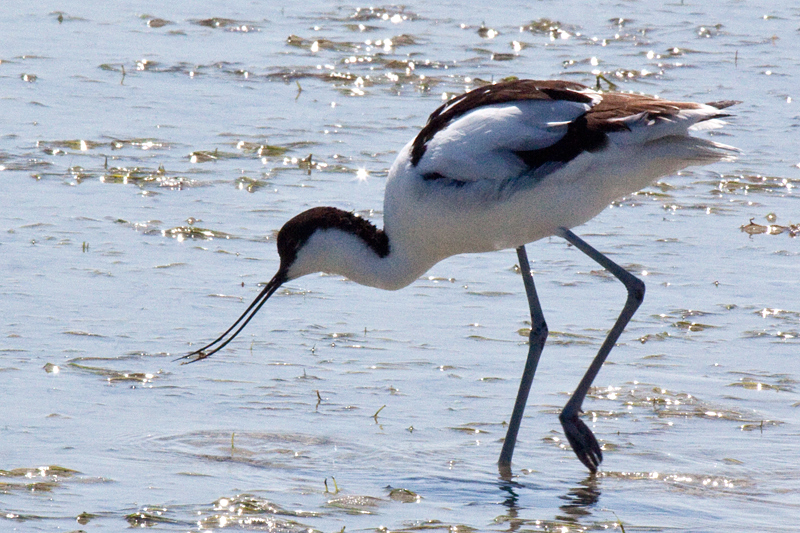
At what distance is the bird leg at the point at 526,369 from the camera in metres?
5.11

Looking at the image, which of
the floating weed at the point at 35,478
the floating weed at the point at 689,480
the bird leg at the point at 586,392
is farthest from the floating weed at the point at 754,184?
the floating weed at the point at 35,478

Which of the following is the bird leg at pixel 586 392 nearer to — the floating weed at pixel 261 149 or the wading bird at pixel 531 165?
the wading bird at pixel 531 165

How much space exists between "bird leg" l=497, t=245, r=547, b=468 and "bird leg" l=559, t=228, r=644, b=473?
174 mm

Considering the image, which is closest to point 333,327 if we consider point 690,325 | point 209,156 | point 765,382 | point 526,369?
point 526,369

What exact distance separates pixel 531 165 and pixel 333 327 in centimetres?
168

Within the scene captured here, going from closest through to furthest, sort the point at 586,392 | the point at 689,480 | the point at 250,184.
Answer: the point at 689,480 < the point at 586,392 < the point at 250,184

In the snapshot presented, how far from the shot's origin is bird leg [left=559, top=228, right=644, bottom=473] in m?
5.02

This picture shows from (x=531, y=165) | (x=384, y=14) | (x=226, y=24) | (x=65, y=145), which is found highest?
(x=384, y=14)

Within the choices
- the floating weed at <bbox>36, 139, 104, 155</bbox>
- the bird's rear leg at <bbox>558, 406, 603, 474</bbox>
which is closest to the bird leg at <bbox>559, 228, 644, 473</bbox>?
the bird's rear leg at <bbox>558, 406, 603, 474</bbox>

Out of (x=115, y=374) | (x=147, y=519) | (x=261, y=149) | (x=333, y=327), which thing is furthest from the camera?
(x=261, y=149)

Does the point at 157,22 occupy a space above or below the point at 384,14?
below

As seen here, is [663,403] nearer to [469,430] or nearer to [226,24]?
[469,430]

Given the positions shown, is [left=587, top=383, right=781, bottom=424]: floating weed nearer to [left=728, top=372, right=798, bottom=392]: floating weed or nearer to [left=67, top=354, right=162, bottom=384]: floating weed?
[left=728, top=372, right=798, bottom=392]: floating weed

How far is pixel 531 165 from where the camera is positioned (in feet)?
16.4
